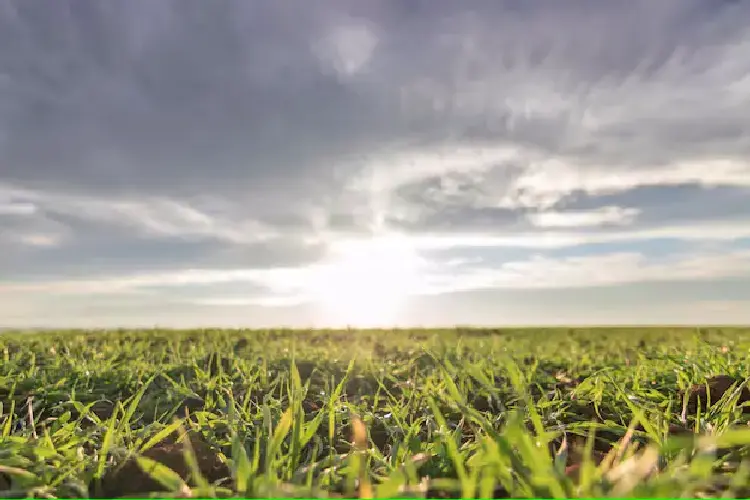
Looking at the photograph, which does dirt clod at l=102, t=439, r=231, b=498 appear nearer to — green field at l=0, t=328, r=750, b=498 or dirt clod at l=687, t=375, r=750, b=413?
green field at l=0, t=328, r=750, b=498

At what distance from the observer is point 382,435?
9.50 ft

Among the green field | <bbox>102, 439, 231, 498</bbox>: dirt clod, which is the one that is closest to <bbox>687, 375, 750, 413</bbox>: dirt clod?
the green field

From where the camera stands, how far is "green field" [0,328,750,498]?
1.69 metres

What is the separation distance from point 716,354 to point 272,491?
3.95m

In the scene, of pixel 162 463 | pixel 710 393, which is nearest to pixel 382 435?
→ pixel 162 463

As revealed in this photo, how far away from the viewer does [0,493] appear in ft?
6.27

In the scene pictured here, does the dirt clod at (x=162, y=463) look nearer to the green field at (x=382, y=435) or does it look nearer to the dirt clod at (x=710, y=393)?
the green field at (x=382, y=435)

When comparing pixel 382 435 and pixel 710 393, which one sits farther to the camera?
pixel 710 393

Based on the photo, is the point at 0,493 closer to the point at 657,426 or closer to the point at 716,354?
the point at 657,426

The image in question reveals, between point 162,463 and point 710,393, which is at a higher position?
point 710,393

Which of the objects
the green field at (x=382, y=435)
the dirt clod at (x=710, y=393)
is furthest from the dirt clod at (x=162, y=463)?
the dirt clod at (x=710, y=393)

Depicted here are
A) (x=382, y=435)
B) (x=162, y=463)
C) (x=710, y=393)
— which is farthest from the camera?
(x=710, y=393)

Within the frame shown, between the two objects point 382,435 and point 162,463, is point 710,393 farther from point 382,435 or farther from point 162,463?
point 162,463

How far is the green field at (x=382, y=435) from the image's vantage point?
1688 mm
